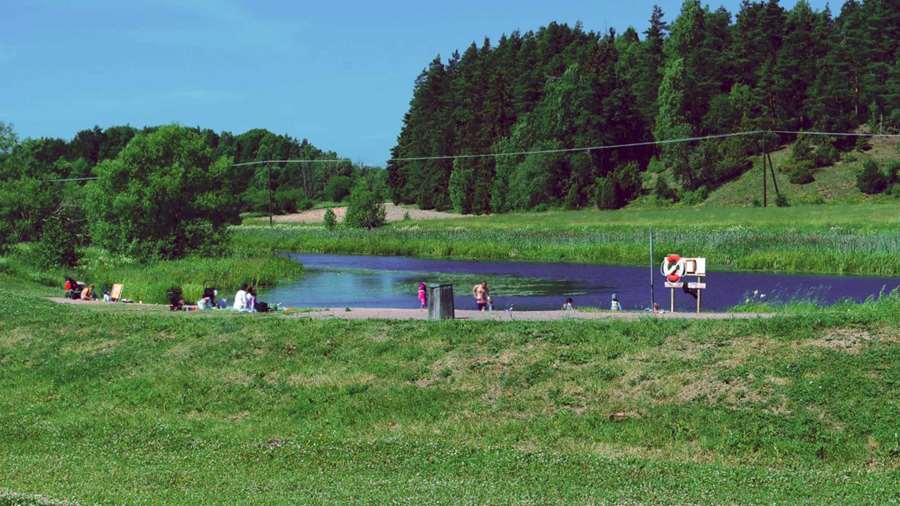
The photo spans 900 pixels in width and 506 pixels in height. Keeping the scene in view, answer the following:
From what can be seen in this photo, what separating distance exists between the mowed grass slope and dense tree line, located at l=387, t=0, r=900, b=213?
98.5 metres

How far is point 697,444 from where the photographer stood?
66.1 feet

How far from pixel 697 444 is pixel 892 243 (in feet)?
169

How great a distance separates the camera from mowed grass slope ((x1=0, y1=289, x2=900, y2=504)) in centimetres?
1727

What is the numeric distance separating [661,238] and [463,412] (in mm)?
63949

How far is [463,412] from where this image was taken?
22.9m

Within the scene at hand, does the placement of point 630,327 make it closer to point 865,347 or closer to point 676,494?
point 865,347

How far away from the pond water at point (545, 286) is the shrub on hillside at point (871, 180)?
42.5 meters

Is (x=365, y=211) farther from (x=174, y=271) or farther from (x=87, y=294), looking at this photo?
(x=87, y=294)

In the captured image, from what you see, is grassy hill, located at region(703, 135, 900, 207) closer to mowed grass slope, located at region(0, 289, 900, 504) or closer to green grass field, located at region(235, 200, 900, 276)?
green grass field, located at region(235, 200, 900, 276)

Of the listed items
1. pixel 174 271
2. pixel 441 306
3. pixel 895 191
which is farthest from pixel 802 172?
pixel 441 306

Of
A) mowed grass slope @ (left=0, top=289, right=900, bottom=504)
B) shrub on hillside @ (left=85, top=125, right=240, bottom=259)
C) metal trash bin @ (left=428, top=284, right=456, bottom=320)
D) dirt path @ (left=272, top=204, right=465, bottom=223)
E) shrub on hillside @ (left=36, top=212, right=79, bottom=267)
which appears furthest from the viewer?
dirt path @ (left=272, top=204, right=465, bottom=223)

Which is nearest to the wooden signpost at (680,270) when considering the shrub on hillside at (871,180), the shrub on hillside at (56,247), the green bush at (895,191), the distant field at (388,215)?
the shrub on hillside at (56,247)

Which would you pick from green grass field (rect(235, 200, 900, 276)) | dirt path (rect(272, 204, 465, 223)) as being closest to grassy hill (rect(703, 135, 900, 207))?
green grass field (rect(235, 200, 900, 276))

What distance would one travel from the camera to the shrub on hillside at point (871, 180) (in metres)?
108
